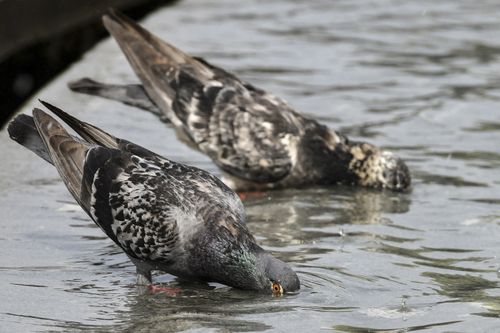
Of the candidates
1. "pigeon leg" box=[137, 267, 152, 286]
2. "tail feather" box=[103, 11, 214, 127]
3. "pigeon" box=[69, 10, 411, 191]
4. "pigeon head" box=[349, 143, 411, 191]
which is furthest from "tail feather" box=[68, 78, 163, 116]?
"pigeon leg" box=[137, 267, 152, 286]

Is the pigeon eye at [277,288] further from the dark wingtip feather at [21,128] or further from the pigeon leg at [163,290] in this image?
the dark wingtip feather at [21,128]

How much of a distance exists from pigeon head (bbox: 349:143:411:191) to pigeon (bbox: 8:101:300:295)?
7.80ft

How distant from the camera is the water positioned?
641 centimetres

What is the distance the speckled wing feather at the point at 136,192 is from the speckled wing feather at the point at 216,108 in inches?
92.8

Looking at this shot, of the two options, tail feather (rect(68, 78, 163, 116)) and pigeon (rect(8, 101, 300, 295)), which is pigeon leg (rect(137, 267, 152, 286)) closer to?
pigeon (rect(8, 101, 300, 295))

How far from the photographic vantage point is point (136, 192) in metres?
7.11

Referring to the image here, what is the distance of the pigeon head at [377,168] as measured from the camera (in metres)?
9.46

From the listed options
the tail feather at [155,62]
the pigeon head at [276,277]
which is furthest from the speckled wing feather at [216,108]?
the pigeon head at [276,277]

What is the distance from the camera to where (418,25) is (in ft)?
52.1

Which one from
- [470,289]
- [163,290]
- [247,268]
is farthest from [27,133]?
[470,289]

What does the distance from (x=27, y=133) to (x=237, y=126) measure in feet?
8.37

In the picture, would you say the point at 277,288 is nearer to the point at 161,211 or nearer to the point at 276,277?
the point at 276,277

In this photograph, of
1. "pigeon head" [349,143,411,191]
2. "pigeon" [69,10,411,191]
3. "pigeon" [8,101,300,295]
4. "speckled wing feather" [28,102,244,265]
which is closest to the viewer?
"pigeon" [8,101,300,295]

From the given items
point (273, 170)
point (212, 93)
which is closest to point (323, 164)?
point (273, 170)
